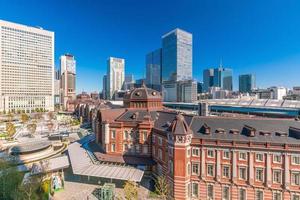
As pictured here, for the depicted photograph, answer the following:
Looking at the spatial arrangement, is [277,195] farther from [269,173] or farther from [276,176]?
[269,173]

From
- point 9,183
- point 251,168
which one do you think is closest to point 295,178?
point 251,168

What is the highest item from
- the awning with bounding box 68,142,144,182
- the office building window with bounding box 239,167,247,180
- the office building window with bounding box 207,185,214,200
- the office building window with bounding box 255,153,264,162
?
the office building window with bounding box 255,153,264,162

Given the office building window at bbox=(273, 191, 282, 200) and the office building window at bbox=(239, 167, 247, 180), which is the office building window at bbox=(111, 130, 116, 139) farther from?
the office building window at bbox=(273, 191, 282, 200)

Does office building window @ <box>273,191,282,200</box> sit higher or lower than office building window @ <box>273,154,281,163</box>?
lower

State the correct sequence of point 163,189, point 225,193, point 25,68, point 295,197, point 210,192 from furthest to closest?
1. point 25,68
2. point 210,192
3. point 163,189
4. point 225,193
5. point 295,197

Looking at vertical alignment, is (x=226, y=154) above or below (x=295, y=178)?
above

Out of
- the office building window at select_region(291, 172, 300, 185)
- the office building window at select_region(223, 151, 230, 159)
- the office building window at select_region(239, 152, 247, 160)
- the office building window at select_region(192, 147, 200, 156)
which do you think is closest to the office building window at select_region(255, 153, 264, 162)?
the office building window at select_region(239, 152, 247, 160)
